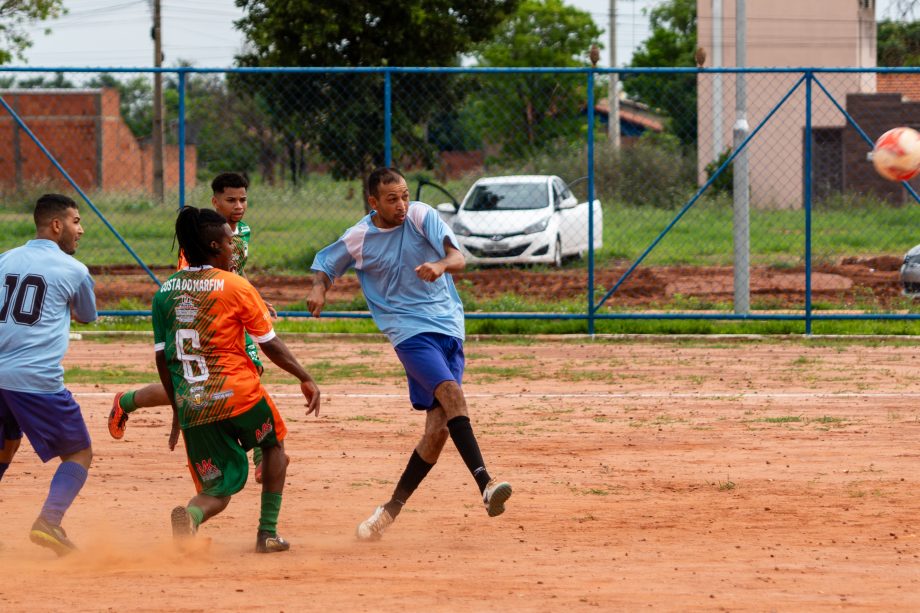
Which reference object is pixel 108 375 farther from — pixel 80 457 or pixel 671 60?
pixel 671 60

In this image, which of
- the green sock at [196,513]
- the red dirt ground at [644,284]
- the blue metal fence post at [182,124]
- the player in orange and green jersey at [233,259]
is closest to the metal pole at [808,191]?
the red dirt ground at [644,284]

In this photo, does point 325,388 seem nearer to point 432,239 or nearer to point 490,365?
point 490,365

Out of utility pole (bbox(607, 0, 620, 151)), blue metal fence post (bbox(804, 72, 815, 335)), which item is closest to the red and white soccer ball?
blue metal fence post (bbox(804, 72, 815, 335))

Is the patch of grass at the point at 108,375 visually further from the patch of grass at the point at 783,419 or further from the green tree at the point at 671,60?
the green tree at the point at 671,60

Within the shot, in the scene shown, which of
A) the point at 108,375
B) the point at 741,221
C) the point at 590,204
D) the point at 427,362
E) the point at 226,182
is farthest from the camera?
the point at 741,221

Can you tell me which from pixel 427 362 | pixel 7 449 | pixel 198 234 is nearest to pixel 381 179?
pixel 427 362

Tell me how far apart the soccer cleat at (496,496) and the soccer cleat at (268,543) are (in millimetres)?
972

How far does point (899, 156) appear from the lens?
10.5 metres

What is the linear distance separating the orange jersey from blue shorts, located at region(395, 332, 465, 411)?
91 centimetres

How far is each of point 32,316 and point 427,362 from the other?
1.86 m

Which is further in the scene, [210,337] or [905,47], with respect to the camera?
[905,47]

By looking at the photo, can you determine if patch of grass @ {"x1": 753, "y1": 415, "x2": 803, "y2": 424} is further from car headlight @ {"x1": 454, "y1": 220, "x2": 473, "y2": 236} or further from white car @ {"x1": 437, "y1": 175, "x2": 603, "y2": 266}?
car headlight @ {"x1": 454, "y1": 220, "x2": 473, "y2": 236}

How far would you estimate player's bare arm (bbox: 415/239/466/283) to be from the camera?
6383 millimetres

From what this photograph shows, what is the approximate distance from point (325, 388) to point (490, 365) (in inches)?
74.2
